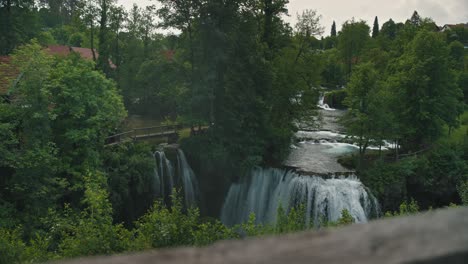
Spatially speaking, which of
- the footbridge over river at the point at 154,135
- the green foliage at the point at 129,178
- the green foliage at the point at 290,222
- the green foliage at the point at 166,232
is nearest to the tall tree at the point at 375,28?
the footbridge over river at the point at 154,135

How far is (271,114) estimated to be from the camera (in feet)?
82.9

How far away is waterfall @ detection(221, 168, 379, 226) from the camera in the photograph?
19.1m

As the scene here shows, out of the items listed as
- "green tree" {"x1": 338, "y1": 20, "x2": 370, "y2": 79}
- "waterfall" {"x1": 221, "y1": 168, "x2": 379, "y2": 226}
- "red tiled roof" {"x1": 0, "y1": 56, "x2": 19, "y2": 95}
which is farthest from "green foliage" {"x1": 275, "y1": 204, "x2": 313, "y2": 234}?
"green tree" {"x1": 338, "y1": 20, "x2": 370, "y2": 79}

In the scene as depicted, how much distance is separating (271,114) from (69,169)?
13.9 metres

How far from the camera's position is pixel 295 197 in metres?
20.0

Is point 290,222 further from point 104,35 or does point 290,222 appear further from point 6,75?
point 104,35

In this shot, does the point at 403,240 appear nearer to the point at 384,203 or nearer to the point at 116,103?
the point at 116,103

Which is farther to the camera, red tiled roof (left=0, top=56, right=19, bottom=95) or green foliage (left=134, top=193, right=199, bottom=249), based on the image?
red tiled roof (left=0, top=56, right=19, bottom=95)

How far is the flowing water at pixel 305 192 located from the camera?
19172mm

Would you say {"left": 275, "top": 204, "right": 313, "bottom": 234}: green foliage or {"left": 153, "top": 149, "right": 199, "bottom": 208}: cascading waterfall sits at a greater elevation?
{"left": 275, "top": 204, "right": 313, "bottom": 234}: green foliage

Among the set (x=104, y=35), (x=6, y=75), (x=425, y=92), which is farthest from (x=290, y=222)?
(x=104, y=35)

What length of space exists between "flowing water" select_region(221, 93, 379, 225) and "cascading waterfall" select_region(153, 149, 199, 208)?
2.20 metres

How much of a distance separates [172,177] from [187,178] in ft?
3.05

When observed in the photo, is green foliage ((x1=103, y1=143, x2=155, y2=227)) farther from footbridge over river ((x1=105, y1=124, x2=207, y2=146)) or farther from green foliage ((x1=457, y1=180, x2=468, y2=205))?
green foliage ((x1=457, y1=180, x2=468, y2=205))
